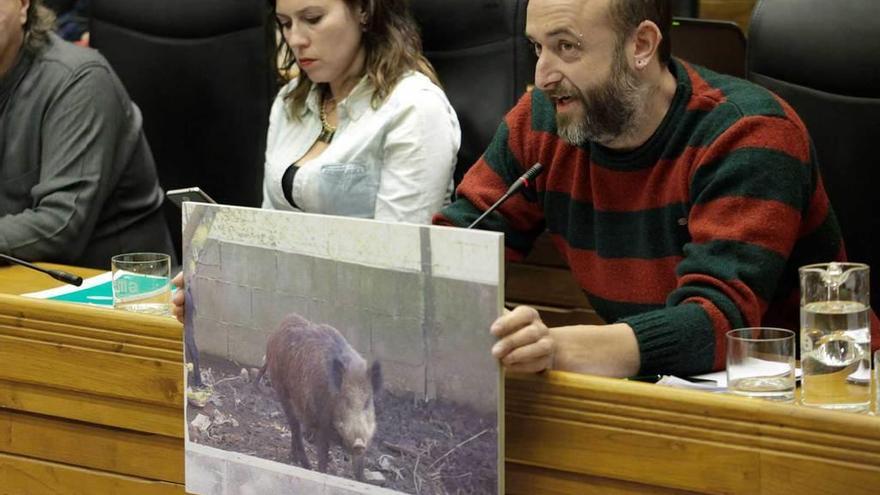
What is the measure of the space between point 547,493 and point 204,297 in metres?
0.43

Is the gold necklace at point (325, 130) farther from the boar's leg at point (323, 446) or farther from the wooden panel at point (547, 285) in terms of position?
the boar's leg at point (323, 446)

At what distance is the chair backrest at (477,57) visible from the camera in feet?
7.83

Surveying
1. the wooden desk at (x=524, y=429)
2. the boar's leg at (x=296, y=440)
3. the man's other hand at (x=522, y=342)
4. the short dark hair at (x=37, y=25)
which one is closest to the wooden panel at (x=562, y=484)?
the wooden desk at (x=524, y=429)

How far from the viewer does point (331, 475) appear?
1.46 metres

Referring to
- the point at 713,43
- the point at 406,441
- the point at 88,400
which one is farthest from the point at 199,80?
the point at 406,441

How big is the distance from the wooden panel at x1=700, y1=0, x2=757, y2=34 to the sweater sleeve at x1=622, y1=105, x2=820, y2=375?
2189 millimetres

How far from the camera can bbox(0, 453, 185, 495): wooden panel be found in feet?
5.56

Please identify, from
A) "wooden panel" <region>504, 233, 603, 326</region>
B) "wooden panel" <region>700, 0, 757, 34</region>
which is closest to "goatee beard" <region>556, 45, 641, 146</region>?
"wooden panel" <region>504, 233, 603, 326</region>

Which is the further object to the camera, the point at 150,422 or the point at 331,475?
the point at 150,422

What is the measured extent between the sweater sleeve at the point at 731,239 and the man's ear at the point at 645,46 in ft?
0.46

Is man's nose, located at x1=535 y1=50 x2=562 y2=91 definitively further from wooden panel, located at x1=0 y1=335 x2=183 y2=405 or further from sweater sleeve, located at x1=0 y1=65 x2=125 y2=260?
sweater sleeve, located at x1=0 y1=65 x2=125 y2=260

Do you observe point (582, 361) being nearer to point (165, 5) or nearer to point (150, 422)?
point (150, 422)

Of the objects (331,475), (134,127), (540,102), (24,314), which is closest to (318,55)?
(134,127)

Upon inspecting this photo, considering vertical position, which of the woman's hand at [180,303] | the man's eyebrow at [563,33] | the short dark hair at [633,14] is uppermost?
the short dark hair at [633,14]
